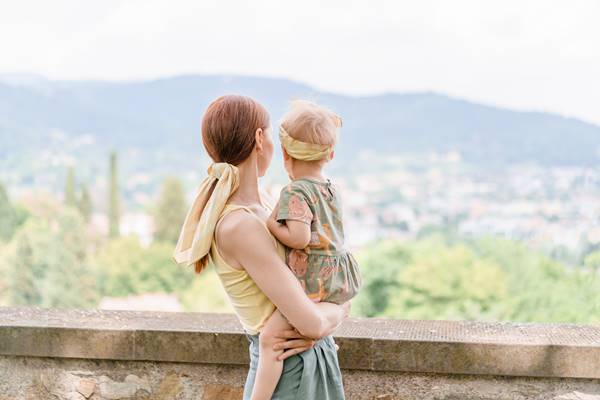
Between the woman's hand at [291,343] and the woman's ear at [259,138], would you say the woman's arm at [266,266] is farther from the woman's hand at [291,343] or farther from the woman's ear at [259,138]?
the woman's ear at [259,138]

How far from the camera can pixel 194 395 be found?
2.57 metres

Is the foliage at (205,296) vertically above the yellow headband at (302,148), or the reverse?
the yellow headband at (302,148)

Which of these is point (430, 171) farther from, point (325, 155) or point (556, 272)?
point (325, 155)

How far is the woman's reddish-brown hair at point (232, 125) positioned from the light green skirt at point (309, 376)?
1.41ft

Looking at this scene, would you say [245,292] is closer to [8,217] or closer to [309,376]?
[309,376]

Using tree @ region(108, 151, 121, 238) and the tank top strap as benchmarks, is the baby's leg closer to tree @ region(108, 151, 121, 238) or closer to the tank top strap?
the tank top strap

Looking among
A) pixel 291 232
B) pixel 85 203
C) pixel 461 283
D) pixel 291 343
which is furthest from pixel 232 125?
pixel 85 203

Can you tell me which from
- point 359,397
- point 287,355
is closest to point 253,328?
point 287,355

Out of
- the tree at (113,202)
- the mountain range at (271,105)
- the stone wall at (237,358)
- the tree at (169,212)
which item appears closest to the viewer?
the stone wall at (237,358)

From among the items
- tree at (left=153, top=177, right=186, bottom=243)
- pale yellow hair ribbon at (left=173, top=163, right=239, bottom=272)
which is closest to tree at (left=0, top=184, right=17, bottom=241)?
tree at (left=153, top=177, right=186, bottom=243)

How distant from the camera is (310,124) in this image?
5.74ft

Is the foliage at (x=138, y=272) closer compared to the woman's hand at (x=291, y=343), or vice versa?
the woman's hand at (x=291, y=343)

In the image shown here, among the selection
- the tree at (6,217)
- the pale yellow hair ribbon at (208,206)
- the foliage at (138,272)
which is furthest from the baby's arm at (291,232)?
the tree at (6,217)

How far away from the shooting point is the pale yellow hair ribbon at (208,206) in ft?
5.76
